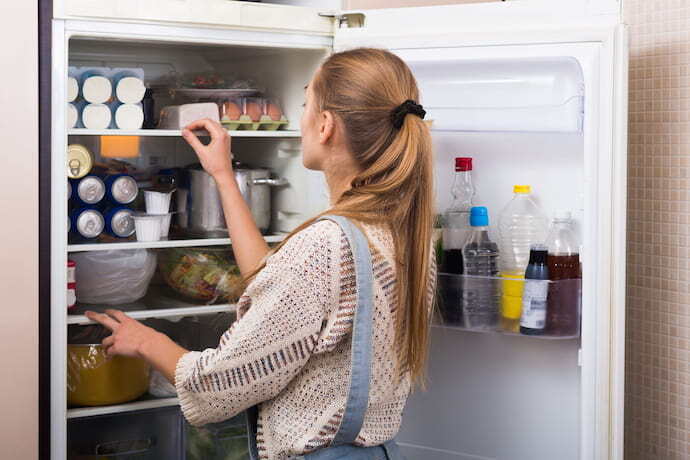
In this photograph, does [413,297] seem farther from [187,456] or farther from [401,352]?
[187,456]

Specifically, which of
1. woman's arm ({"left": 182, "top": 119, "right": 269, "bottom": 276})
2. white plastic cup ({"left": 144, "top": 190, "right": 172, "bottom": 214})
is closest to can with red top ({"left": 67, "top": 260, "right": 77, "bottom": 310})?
white plastic cup ({"left": 144, "top": 190, "right": 172, "bottom": 214})

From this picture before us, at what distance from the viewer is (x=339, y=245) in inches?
Answer: 48.6

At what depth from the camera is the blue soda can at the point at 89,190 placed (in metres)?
1.85

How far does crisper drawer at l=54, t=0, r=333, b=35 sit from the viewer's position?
5.37 feet

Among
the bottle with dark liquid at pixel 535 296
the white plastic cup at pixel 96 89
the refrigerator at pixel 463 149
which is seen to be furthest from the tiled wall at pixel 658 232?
the white plastic cup at pixel 96 89

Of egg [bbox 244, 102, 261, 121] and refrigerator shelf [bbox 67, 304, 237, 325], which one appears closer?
refrigerator shelf [bbox 67, 304, 237, 325]

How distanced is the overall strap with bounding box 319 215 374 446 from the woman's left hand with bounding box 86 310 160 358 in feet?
1.34

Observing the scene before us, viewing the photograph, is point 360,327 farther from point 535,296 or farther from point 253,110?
point 253,110

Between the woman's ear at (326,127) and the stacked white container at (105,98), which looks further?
the stacked white container at (105,98)

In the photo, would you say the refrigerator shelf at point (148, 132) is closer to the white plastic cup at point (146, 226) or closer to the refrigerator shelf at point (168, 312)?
the white plastic cup at point (146, 226)

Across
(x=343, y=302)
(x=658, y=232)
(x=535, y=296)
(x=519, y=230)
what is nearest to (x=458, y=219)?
(x=519, y=230)

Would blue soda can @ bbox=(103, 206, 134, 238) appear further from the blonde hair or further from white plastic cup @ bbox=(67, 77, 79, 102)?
the blonde hair

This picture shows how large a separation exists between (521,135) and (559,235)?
9.9 inches

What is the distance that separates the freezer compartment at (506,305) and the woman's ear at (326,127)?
0.59 meters
